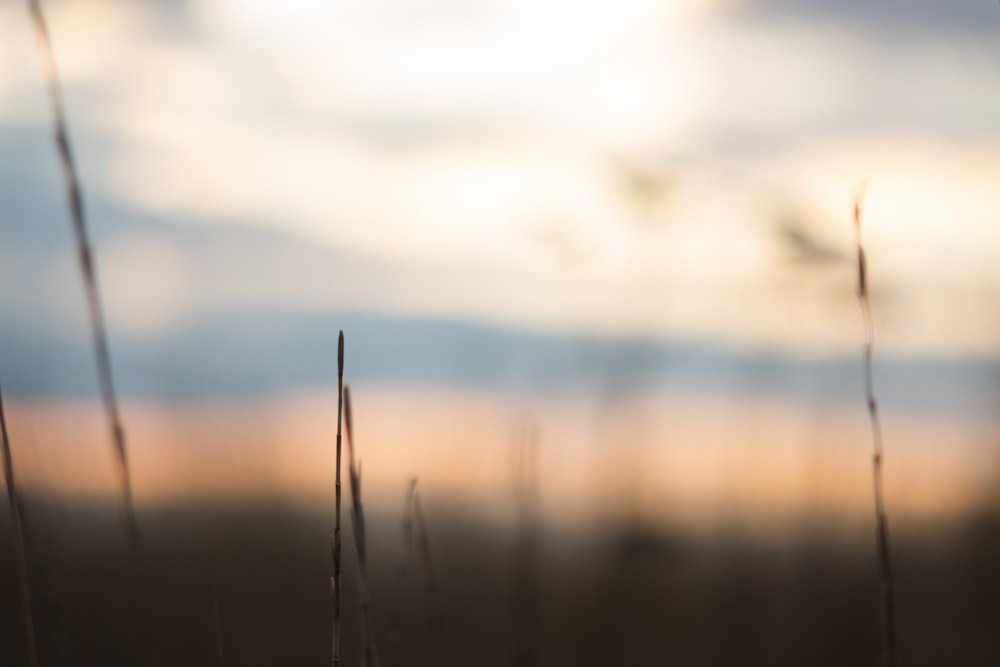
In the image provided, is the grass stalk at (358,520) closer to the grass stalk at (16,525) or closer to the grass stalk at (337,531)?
the grass stalk at (337,531)

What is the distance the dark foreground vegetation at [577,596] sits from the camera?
225 cm

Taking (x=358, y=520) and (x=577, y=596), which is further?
(x=577, y=596)

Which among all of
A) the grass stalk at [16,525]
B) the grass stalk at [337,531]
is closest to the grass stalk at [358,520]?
the grass stalk at [337,531]

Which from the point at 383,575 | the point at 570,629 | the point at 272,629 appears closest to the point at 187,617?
the point at 272,629

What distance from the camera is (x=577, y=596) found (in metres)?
3.20

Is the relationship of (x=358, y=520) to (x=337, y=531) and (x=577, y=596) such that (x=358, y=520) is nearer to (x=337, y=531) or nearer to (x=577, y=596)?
(x=337, y=531)

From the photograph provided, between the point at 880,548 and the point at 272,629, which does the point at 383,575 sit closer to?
the point at 272,629

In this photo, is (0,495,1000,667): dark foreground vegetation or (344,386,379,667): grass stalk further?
(0,495,1000,667): dark foreground vegetation

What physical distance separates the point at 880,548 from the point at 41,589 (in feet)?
3.09

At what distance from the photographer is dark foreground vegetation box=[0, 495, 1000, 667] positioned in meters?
2.25

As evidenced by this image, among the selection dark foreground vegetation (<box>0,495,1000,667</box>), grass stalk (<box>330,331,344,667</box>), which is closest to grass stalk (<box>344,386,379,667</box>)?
grass stalk (<box>330,331,344,667</box>)

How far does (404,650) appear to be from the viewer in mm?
2949

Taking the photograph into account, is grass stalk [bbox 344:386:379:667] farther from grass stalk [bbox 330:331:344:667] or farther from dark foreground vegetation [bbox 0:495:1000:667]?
dark foreground vegetation [bbox 0:495:1000:667]

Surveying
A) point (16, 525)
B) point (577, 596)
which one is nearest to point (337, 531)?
point (16, 525)
